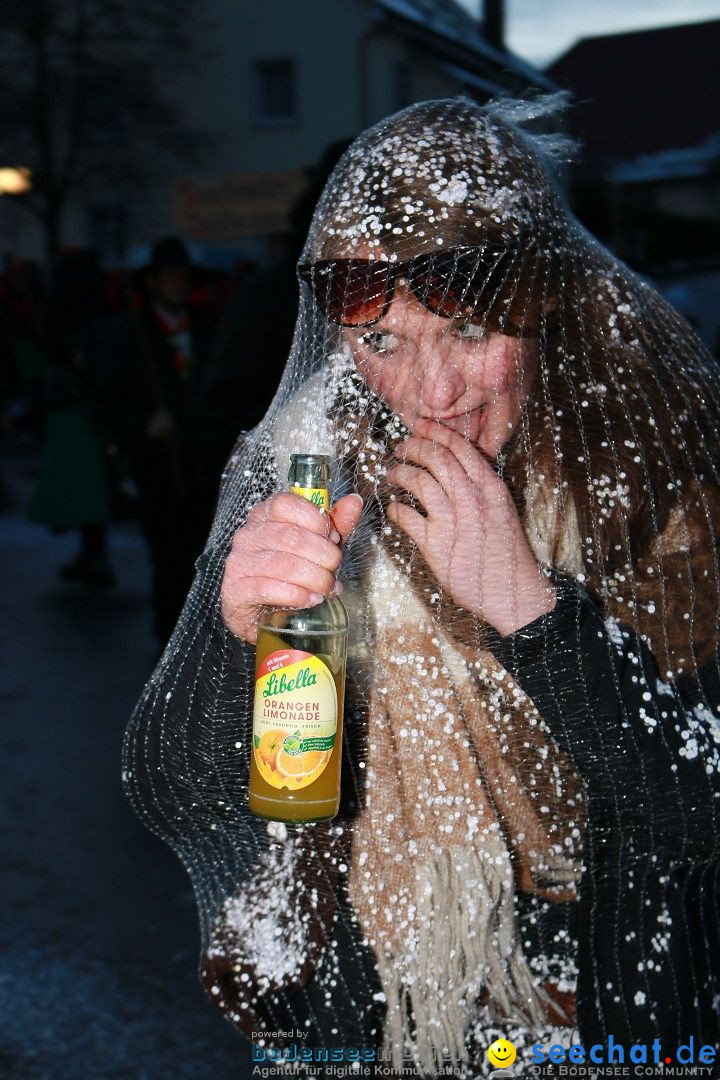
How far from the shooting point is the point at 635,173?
33719mm

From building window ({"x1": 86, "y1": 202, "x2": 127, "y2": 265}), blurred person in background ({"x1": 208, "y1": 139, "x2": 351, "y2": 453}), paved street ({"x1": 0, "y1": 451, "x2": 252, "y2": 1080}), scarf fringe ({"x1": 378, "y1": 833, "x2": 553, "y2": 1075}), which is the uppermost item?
building window ({"x1": 86, "y1": 202, "x2": 127, "y2": 265})

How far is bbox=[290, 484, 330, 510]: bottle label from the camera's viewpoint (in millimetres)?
1292

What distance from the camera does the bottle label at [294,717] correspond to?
128cm

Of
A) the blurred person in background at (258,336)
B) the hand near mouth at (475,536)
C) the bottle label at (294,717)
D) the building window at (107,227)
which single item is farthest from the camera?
the building window at (107,227)

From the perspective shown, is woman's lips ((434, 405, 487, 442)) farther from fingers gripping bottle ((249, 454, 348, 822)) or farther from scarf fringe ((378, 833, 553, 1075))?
scarf fringe ((378, 833, 553, 1075))

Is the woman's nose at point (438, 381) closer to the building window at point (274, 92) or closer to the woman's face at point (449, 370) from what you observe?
the woman's face at point (449, 370)

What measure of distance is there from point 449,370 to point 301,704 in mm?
427

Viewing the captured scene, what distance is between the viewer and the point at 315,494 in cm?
129

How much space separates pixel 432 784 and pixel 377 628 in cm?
19

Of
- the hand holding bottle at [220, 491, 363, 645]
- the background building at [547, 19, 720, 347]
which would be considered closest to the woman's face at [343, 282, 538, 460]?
the hand holding bottle at [220, 491, 363, 645]

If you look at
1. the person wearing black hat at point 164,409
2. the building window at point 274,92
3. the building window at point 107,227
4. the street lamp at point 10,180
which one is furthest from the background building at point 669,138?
the person wearing black hat at point 164,409

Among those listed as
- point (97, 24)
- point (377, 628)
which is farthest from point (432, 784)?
point (97, 24)

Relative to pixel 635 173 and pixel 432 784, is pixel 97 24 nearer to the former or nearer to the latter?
pixel 635 173

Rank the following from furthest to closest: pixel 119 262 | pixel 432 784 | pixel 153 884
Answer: pixel 119 262 < pixel 153 884 < pixel 432 784
